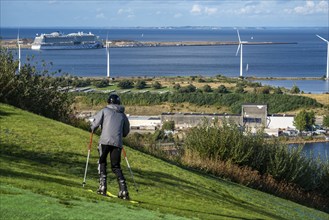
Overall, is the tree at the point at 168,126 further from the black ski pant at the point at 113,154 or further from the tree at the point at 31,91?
the black ski pant at the point at 113,154

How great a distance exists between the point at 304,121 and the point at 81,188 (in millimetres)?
47129

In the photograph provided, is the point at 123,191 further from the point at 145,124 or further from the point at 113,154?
the point at 145,124

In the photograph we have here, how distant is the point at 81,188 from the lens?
10406 millimetres

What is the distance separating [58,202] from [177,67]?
125203mm

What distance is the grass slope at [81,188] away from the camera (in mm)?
8508

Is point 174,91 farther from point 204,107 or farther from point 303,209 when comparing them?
point 303,209

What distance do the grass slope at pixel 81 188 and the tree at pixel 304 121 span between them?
1546 inches

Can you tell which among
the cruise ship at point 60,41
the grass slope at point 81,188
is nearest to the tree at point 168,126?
the grass slope at point 81,188

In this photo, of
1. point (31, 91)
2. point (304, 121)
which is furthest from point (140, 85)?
point (31, 91)

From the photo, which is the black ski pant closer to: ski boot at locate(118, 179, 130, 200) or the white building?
ski boot at locate(118, 179, 130, 200)

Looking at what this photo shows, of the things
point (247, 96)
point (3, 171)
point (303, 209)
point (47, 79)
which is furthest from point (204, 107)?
point (3, 171)

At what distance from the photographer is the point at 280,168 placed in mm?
20328

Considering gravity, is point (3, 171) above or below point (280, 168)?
above

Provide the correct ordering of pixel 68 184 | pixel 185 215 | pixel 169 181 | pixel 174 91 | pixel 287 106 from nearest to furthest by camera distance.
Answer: pixel 185 215 < pixel 68 184 < pixel 169 181 < pixel 287 106 < pixel 174 91
